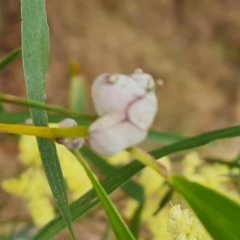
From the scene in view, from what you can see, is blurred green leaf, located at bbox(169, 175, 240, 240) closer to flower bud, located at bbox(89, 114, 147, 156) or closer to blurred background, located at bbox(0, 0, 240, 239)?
flower bud, located at bbox(89, 114, 147, 156)

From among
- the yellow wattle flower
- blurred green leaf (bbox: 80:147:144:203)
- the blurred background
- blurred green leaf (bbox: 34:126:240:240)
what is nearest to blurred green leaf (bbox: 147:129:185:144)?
blurred green leaf (bbox: 80:147:144:203)

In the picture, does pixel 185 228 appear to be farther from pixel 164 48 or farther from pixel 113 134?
pixel 164 48

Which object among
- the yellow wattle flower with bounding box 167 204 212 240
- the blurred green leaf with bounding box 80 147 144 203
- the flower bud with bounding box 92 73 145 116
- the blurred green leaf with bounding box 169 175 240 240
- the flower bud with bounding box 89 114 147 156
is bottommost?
the blurred green leaf with bounding box 169 175 240 240

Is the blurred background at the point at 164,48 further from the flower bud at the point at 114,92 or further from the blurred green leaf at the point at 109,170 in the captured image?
the flower bud at the point at 114,92

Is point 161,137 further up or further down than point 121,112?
further up

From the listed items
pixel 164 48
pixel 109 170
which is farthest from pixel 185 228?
pixel 164 48

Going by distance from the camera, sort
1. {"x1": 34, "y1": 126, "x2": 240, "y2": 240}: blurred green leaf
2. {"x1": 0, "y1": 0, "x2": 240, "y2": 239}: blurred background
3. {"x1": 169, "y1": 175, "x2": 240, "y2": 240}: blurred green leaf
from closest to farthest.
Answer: {"x1": 169, "y1": 175, "x2": 240, "y2": 240}: blurred green leaf, {"x1": 34, "y1": 126, "x2": 240, "y2": 240}: blurred green leaf, {"x1": 0, "y1": 0, "x2": 240, "y2": 239}: blurred background
